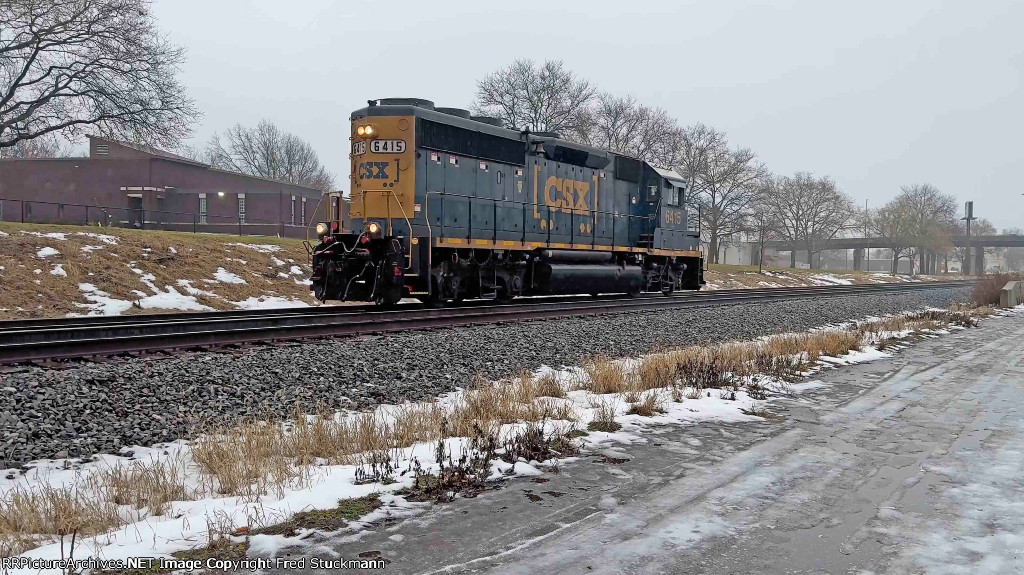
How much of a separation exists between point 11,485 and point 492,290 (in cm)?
1276

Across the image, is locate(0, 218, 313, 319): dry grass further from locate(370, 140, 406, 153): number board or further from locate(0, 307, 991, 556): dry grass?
locate(0, 307, 991, 556): dry grass

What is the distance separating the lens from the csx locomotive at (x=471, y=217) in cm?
1432

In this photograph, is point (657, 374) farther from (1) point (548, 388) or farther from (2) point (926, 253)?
(2) point (926, 253)

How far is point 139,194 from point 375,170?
40199mm

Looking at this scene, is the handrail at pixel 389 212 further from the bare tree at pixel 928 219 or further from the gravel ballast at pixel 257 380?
the bare tree at pixel 928 219

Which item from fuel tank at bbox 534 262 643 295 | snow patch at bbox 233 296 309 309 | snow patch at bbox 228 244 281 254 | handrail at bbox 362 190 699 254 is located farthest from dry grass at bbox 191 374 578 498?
snow patch at bbox 228 244 281 254

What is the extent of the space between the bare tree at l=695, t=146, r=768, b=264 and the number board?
141 ft

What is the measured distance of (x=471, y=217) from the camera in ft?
53.0

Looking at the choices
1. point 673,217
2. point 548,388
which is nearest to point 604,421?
point 548,388

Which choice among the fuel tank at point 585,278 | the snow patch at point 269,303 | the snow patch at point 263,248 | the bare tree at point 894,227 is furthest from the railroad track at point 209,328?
the bare tree at point 894,227

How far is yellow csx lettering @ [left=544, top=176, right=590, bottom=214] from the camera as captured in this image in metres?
18.5

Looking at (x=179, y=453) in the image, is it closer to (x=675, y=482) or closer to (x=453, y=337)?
(x=675, y=482)

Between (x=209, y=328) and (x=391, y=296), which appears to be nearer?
(x=209, y=328)

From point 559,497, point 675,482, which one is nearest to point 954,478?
point 675,482
